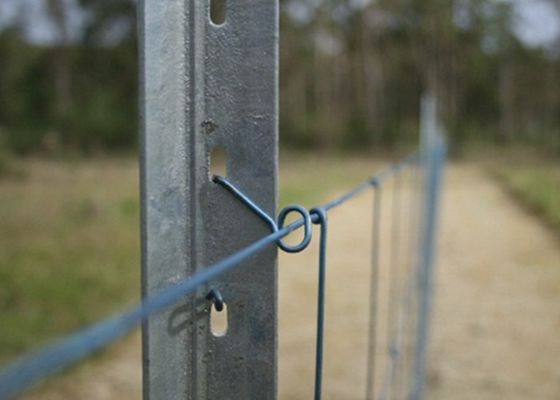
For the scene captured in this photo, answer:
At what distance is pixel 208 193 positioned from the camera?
0.68m

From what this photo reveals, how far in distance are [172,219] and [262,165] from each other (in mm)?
111

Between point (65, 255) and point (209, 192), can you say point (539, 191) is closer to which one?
point (65, 255)

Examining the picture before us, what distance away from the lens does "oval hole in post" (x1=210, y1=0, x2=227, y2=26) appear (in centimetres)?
69

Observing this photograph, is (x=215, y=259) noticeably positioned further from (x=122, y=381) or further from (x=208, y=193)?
(x=122, y=381)

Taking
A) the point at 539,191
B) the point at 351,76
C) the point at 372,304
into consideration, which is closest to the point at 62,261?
the point at 372,304

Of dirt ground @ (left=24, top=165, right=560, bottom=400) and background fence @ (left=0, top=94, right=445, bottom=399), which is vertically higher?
background fence @ (left=0, top=94, right=445, bottom=399)

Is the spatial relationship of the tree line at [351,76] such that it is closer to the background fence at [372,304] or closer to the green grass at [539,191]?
the green grass at [539,191]

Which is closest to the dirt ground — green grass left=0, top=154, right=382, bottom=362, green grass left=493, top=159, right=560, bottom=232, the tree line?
green grass left=0, top=154, right=382, bottom=362

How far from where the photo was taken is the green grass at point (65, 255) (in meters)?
3.85

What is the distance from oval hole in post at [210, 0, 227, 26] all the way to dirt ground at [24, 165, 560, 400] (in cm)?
237

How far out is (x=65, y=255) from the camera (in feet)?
17.8

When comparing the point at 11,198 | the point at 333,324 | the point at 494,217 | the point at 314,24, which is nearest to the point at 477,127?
the point at 314,24

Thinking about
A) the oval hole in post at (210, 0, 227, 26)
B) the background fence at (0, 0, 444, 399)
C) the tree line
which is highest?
the oval hole in post at (210, 0, 227, 26)

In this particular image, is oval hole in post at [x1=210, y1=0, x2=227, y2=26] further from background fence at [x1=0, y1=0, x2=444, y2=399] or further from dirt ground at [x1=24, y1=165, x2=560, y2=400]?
dirt ground at [x1=24, y1=165, x2=560, y2=400]
